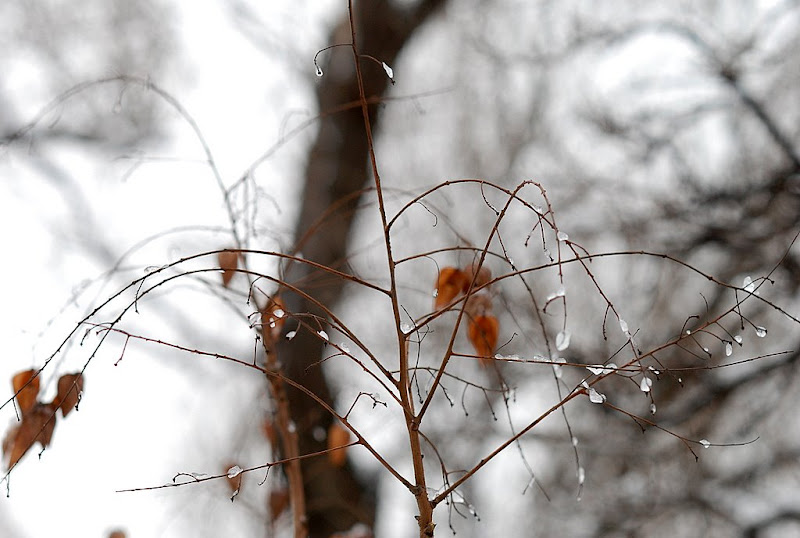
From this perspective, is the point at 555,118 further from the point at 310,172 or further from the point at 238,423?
the point at 238,423

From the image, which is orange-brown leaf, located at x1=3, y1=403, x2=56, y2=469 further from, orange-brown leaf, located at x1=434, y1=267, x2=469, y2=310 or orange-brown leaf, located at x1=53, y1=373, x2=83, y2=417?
orange-brown leaf, located at x1=434, y1=267, x2=469, y2=310

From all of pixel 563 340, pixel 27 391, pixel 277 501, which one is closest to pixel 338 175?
pixel 277 501

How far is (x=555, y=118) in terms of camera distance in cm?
210

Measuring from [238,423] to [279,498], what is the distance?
166cm

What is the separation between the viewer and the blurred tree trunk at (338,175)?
1.54m

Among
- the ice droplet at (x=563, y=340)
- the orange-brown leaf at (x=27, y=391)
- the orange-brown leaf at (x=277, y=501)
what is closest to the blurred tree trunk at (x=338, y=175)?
the orange-brown leaf at (x=277, y=501)

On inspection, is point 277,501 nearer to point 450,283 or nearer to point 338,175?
point 450,283

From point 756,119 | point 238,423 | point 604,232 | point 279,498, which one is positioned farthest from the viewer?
point 238,423

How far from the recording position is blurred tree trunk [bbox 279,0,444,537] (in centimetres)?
154

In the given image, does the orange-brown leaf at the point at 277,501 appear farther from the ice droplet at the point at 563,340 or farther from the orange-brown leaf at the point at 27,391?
the ice droplet at the point at 563,340

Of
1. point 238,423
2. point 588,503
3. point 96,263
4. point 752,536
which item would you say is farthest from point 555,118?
point 96,263

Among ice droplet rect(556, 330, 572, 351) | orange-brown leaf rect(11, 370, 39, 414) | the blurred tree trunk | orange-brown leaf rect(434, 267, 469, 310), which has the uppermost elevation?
the blurred tree trunk

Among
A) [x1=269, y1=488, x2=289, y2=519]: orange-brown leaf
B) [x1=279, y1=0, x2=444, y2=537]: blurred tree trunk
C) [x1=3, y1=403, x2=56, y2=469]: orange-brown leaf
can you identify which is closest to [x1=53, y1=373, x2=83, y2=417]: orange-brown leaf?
[x1=3, y1=403, x2=56, y2=469]: orange-brown leaf

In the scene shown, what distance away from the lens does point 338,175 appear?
1.74 m
